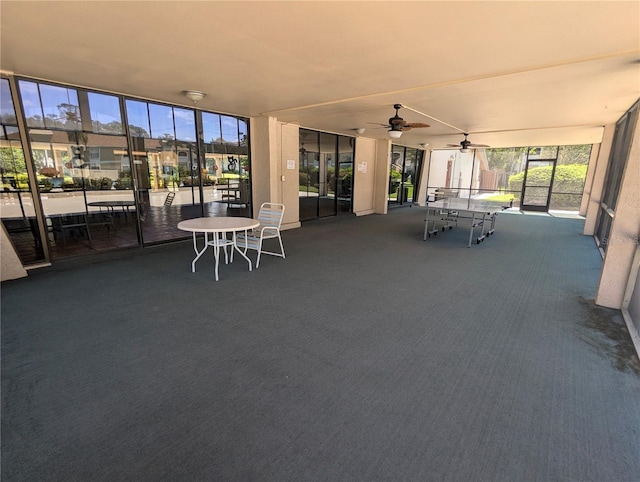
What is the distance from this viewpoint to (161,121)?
16.9 feet

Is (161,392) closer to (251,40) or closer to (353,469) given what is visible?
(353,469)

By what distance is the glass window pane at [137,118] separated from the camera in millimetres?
4684

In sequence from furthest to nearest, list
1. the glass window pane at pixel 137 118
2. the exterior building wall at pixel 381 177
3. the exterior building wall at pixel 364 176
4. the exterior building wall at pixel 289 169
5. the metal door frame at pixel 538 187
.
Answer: the metal door frame at pixel 538 187
the exterior building wall at pixel 381 177
the exterior building wall at pixel 364 176
the exterior building wall at pixel 289 169
the glass window pane at pixel 137 118

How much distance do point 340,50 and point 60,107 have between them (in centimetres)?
399

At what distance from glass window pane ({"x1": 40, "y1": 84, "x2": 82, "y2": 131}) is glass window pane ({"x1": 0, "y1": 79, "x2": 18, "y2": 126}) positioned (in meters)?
0.35

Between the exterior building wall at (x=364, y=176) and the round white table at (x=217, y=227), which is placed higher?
the exterior building wall at (x=364, y=176)

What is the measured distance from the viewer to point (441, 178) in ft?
45.0

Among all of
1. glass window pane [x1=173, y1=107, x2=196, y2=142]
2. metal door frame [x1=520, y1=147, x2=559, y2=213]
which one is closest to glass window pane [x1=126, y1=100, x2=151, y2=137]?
glass window pane [x1=173, y1=107, x2=196, y2=142]

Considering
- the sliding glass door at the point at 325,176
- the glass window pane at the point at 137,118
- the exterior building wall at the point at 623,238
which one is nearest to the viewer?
the exterior building wall at the point at 623,238

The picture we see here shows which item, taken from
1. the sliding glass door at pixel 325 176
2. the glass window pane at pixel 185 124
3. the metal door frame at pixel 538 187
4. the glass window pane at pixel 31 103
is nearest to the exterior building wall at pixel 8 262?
the glass window pane at pixel 31 103

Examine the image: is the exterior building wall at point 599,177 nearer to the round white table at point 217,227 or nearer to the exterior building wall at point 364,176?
the exterior building wall at point 364,176

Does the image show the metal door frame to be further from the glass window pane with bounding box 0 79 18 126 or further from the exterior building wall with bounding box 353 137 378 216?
the glass window pane with bounding box 0 79 18 126

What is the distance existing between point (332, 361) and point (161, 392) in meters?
1.15

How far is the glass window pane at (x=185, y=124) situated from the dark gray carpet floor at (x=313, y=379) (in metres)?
2.78
